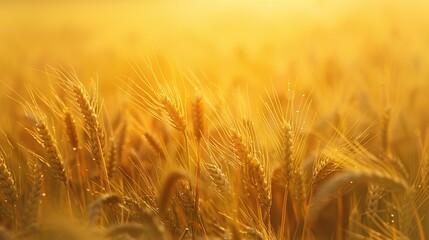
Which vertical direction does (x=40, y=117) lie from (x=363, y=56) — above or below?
below

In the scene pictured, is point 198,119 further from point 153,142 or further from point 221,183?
point 153,142

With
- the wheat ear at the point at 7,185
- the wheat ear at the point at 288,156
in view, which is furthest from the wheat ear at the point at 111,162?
the wheat ear at the point at 288,156

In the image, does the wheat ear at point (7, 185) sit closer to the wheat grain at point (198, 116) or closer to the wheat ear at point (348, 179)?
the wheat grain at point (198, 116)

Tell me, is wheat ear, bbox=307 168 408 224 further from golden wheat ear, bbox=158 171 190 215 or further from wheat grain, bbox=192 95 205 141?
wheat grain, bbox=192 95 205 141

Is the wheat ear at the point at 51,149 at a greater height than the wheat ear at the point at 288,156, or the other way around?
the wheat ear at the point at 51,149

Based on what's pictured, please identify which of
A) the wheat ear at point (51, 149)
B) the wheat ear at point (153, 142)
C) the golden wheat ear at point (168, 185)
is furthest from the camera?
the wheat ear at point (153, 142)

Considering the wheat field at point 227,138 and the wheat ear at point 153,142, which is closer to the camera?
the wheat field at point 227,138

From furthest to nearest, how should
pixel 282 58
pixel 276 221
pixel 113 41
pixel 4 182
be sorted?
pixel 113 41 < pixel 282 58 < pixel 276 221 < pixel 4 182

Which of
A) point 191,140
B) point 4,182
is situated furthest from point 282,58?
point 4,182

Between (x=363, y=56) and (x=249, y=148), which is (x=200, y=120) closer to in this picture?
(x=249, y=148)
